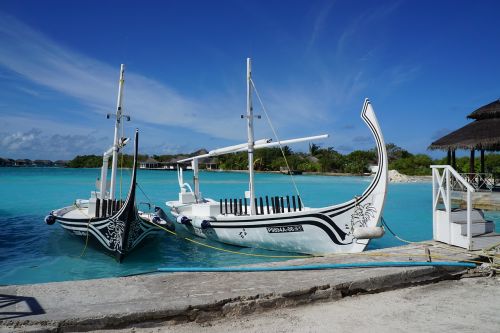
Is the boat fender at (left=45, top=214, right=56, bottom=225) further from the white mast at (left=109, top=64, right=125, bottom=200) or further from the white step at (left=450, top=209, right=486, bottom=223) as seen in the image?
Answer: the white step at (left=450, top=209, right=486, bottom=223)

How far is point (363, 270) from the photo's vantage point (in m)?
4.41

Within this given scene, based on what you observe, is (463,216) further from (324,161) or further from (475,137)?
(324,161)

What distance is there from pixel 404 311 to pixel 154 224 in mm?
8291

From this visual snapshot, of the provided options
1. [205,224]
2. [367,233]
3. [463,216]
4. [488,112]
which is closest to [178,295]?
[367,233]

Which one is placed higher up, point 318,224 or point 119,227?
point 318,224

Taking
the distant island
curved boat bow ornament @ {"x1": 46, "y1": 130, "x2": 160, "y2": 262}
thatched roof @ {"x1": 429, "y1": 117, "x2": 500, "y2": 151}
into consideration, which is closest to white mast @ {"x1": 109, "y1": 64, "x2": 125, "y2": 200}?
curved boat bow ornament @ {"x1": 46, "y1": 130, "x2": 160, "y2": 262}

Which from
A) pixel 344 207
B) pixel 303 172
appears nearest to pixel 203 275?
pixel 344 207

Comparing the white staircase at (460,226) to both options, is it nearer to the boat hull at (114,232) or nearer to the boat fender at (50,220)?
the boat hull at (114,232)

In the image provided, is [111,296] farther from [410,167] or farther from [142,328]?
[410,167]

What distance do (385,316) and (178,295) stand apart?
1941 mm

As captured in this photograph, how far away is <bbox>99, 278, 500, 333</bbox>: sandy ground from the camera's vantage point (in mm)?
3117

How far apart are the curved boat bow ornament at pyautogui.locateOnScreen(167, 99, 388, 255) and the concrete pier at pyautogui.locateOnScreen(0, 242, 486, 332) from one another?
2.18 m

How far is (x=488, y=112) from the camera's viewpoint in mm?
21047

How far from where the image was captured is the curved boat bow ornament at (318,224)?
784 cm
